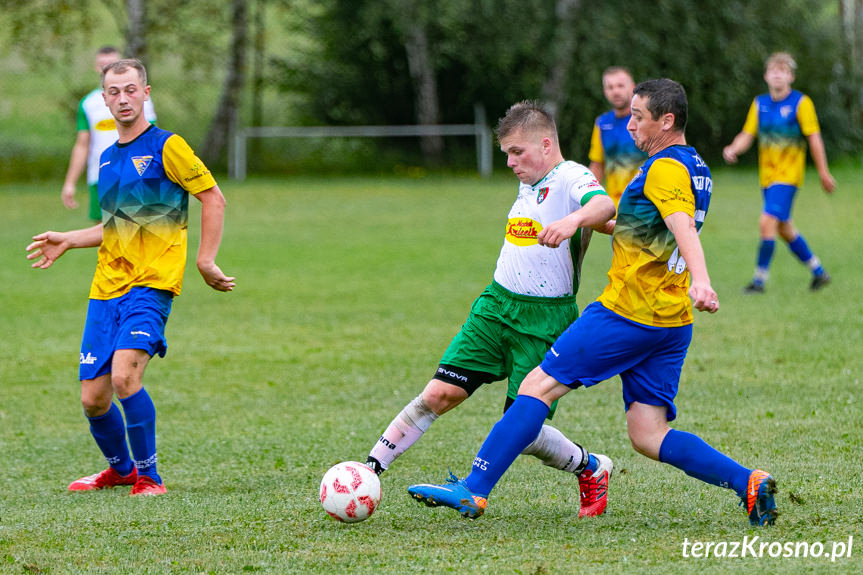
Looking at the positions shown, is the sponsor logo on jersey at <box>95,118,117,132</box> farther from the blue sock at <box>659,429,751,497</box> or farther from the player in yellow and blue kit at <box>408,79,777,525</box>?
the blue sock at <box>659,429,751,497</box>

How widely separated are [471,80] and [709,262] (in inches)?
603

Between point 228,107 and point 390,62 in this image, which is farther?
point 390,62

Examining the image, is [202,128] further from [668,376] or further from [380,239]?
[668,376]

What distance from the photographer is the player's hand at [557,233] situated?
15.1 feet

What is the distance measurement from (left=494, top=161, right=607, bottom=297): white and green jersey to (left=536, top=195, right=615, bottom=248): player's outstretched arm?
0.20m

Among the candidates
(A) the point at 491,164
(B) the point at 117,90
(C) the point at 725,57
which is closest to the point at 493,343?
(B) the point at 117,90

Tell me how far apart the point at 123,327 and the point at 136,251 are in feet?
1.24

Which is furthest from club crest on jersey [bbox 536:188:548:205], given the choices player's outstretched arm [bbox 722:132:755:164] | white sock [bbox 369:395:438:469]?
player's outstretched arm [bbox 722:132:755:164]

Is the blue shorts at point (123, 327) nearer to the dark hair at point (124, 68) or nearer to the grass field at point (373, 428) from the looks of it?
the grass field at point (373, 428)

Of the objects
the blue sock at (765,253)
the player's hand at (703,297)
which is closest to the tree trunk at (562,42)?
the blue sock at (765,253)

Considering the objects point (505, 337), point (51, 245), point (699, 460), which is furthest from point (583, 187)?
point (51, 245)

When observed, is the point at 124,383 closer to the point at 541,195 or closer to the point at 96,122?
the point at 541,195

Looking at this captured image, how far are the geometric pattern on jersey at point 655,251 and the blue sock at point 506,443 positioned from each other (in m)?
0.50

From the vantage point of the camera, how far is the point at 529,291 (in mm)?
5129
